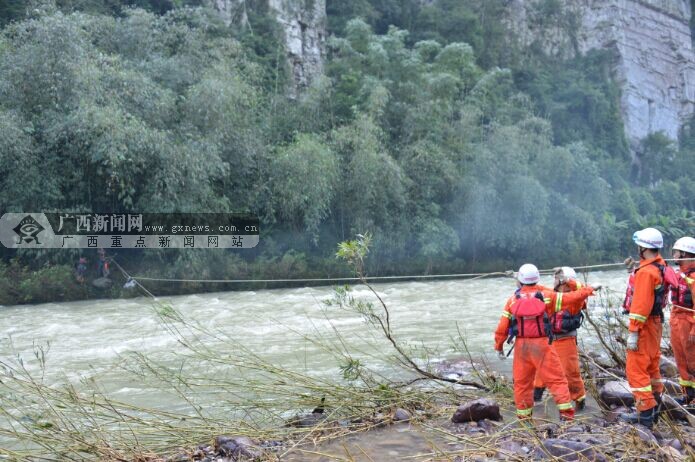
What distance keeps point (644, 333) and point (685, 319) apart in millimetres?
733

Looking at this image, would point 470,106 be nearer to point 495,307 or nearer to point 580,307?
point 495,307

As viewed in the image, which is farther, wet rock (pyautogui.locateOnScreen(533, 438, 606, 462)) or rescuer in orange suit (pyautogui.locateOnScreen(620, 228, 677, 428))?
rescuer in orange suit (pyautogui.locateOnScreen(620, 228, 677, 428))

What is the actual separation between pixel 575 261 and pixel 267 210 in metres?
12.2

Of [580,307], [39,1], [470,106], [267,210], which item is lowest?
[580,307]

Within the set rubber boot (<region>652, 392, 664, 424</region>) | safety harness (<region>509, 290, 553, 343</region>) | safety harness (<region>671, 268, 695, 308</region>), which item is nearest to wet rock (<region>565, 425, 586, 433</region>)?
rubber boot (<region>652, 392, 664, 424</region>)

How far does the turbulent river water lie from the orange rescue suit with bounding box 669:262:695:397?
2.57 meters

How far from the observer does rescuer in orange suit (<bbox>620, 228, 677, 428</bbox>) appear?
456cm

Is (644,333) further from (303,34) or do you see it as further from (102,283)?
(303,34)

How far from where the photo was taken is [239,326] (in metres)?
10.7

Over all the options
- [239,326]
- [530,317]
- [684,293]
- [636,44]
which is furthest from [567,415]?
[636,44]

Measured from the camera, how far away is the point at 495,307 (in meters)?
12.4

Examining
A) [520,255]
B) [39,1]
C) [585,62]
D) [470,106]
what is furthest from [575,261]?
[39,1]

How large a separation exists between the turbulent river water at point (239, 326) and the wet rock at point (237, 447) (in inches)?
54.0

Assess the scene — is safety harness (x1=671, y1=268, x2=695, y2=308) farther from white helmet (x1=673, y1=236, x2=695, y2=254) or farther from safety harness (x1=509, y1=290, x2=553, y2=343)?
safety harness (x1=509, y1=290, x2=553, y2=343)
